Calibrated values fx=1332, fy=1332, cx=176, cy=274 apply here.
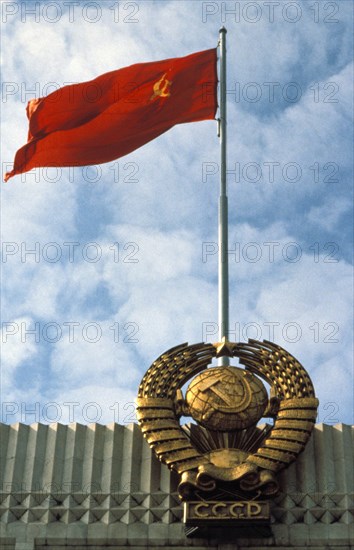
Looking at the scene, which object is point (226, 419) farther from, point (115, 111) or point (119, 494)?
point (115, 111)

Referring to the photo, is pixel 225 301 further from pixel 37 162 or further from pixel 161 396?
pixel 37 162

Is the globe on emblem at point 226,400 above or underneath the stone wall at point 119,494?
above

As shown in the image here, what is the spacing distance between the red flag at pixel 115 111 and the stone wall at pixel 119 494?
7378 millimetres

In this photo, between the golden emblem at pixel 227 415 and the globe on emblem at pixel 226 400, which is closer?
the golden emblem at pixel 227 415

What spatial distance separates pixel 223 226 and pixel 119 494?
7278 millimetres

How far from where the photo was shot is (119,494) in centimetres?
2916

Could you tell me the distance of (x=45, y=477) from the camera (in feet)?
97.0

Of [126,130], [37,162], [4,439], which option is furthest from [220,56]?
[4,439]

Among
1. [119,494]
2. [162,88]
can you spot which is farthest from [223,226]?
[119,494]

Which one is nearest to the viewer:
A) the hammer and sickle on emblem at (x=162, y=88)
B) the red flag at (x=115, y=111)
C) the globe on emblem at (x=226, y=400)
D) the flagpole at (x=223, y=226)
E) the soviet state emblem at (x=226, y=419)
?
the soviet state emblem at (x=226, y=419)

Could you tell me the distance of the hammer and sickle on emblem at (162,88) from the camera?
3422 cm

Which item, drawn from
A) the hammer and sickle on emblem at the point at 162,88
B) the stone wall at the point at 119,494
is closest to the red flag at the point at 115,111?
the hammer and sickle on emblem at the point at 162,88

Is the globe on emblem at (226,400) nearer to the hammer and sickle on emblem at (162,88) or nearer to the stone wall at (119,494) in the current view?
the stone wall at (119,494)

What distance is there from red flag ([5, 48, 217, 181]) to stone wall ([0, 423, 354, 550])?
738 cm
